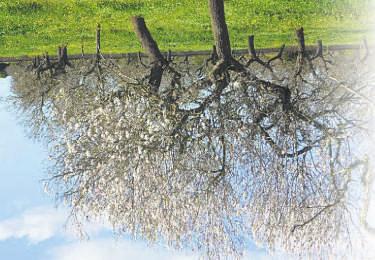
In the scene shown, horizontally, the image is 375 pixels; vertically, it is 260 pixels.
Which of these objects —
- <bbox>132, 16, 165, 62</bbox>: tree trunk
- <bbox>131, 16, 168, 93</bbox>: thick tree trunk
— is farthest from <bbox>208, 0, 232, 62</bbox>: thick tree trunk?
<bbox>132, 16, 165, 62</bbox>: tree trunk

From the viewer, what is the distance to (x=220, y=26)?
1482 cm

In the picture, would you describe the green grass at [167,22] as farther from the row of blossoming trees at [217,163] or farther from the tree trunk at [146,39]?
the row of blossoming trees at [217,163]

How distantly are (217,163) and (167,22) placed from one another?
7.97 metres

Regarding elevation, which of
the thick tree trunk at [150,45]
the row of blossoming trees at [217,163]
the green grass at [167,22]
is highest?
the green grass at [167,22]

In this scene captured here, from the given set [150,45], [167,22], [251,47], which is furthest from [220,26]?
[167,22]

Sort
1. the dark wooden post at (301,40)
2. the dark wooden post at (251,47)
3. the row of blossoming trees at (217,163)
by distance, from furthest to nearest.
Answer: the dark wooden post at (251,47) < the dark wooden post at (301,40) < the row of blossoming trees at (217,163)

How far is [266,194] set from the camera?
39.7 feet

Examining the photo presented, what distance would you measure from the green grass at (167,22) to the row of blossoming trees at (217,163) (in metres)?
4.05

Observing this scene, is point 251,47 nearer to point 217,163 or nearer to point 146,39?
point 146,39

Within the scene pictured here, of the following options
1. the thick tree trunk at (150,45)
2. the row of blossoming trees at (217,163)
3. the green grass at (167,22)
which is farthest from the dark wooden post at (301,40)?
the thick tree trunk at (150,45)

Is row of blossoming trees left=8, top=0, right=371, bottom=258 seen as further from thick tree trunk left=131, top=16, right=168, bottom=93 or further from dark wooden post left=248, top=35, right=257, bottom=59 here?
dark wooden post left=248, top=35, right=257, bottom=59

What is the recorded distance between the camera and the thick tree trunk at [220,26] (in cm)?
1466

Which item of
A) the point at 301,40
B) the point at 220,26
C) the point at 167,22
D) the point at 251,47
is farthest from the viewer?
the point at 167,22

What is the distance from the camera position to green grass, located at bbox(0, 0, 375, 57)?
60.2 ft
